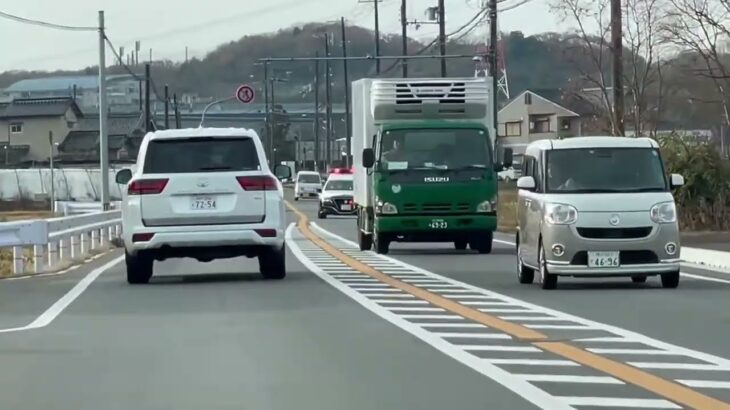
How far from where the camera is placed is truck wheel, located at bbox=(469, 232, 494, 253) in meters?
29.9

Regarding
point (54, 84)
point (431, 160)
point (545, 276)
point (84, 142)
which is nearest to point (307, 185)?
point (84, 142)

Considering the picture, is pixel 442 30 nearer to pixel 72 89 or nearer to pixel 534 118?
pixel 534 118

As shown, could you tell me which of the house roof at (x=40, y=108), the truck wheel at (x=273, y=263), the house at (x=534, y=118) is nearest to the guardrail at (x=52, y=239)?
the truck wheel at (x=273, y=263)

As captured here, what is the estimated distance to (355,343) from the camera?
44.1 ft

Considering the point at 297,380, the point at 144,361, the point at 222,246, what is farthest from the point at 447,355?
the point at 222,246

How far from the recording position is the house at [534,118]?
9069cm

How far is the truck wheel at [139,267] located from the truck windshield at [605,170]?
6042 mm

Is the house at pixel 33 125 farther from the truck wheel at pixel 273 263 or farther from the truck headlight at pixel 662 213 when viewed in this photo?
the truck headlight at pixel 662 213

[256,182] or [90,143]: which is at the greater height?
[90,143]

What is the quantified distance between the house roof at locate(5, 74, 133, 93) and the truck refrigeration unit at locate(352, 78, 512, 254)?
296 ft

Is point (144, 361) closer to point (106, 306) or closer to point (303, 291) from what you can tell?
point (106, 306)

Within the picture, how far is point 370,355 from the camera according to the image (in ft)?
41.1

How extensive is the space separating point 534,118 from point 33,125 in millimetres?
35041

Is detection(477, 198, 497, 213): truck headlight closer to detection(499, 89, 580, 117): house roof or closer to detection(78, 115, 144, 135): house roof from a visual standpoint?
detection(499, 89, 580, 117): house roof
